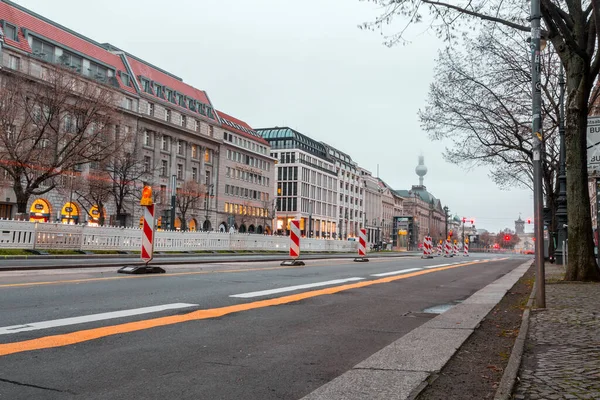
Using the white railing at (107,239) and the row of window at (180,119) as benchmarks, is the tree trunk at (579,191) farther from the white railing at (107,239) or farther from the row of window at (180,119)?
the row of window at (180,119)

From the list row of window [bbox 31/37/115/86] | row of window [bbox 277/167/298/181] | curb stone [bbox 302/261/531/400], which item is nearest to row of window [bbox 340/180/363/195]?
row of window [bbox 277/167/298/181]

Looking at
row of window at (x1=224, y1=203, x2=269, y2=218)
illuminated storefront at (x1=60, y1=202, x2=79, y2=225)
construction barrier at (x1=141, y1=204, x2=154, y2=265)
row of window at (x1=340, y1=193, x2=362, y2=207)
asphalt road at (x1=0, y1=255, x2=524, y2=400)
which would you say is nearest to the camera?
asphalt road at (x1=0, y1=255, x2=524, y2=400)

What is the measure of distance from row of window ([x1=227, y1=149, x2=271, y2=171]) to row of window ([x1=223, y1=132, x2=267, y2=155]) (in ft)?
5.44

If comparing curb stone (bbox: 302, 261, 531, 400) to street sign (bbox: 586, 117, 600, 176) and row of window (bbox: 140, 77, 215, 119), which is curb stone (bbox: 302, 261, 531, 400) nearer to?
street sign (bbox: 586, 117, 600, 176)

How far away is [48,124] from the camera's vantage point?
3131 centimetres

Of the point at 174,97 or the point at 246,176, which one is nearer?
the point at 174,97

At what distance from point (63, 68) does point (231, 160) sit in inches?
2043

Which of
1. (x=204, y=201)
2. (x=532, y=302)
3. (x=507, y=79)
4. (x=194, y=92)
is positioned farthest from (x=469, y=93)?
(x=194, y=92)

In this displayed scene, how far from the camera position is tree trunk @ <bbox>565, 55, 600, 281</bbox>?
42.7ft

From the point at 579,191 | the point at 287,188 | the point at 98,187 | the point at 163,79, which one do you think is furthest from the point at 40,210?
the point at 287,188

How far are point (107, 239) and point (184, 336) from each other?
2455cm

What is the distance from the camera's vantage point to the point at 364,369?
432 centimetres

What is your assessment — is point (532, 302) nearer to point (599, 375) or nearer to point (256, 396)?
point (599, 375)

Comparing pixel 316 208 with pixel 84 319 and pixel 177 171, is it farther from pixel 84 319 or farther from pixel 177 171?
pixel 84 319
